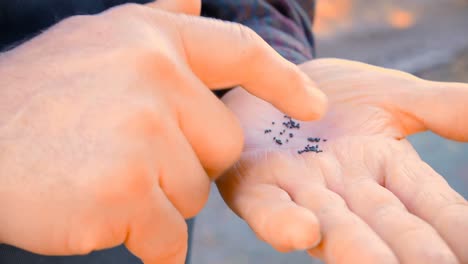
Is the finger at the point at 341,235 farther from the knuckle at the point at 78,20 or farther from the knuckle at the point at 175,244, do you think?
the knuckle at the point at 78,20

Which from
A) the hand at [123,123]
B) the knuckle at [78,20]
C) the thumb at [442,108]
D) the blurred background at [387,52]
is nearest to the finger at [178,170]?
the hand at [123,123]

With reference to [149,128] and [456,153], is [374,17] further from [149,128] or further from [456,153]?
[149,128]

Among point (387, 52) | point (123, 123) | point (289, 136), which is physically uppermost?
point (123, 123)

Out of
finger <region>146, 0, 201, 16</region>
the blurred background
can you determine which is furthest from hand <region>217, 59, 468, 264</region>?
the blurred background

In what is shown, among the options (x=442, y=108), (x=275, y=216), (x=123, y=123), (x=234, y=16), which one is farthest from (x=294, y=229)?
(x=234, y=16)

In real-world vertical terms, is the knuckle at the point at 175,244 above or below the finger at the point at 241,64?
below

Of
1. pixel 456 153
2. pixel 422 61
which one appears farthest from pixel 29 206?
pixel 422 61

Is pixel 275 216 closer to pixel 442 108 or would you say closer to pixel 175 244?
pixel 175 244
